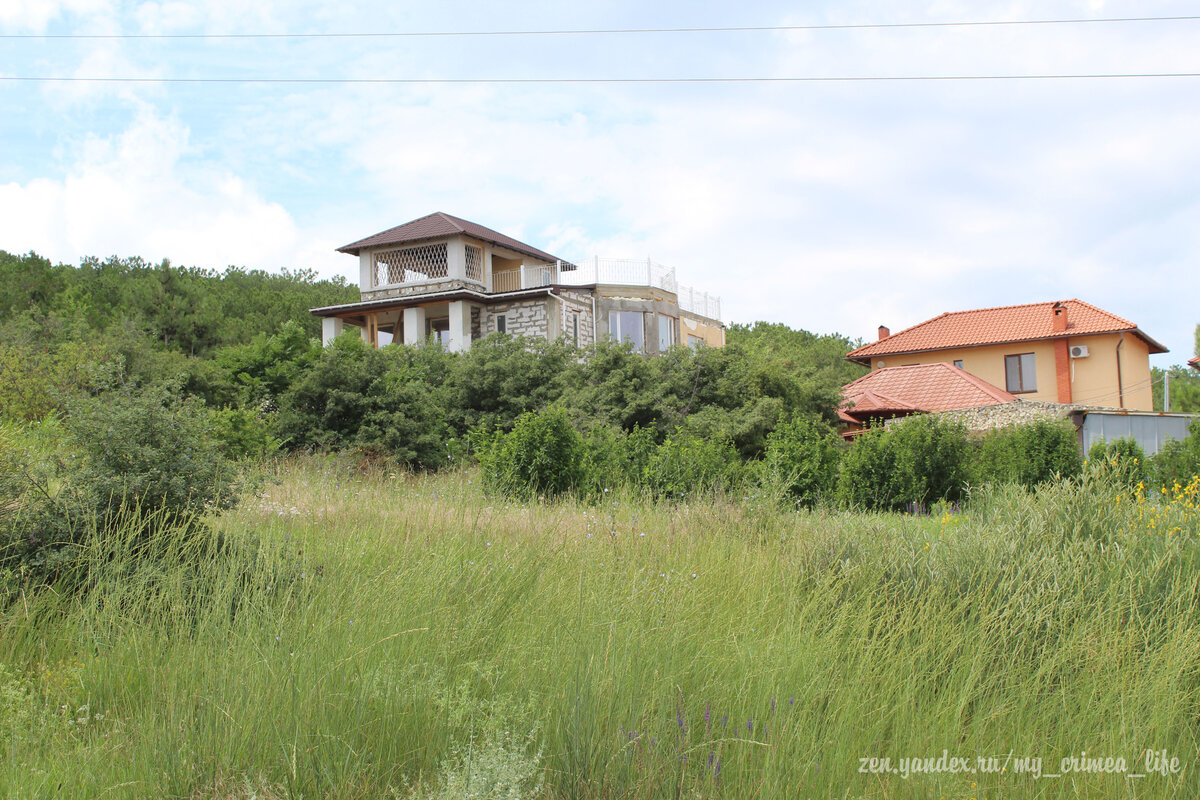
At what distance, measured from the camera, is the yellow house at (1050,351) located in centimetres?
3120

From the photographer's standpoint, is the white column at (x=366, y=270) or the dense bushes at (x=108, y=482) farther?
the white column at (x=366, y=270)

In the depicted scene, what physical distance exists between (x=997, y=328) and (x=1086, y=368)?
143 inches

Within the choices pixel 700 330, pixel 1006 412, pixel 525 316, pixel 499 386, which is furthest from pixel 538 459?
pixel 700 330

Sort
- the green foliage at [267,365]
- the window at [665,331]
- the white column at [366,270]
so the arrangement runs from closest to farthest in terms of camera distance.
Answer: the green foliage at [267,365] → the window at [665,331] → the white column at [366,270]

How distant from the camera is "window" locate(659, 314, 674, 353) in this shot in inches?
1228

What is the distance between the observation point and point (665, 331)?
104 feet

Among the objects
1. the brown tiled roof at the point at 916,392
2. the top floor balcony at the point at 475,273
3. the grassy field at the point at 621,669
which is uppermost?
the top floor balcony at the point at 475,273

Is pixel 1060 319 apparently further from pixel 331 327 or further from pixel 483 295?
pixel 331 327

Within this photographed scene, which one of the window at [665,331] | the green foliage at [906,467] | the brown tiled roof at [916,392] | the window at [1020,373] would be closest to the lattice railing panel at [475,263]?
the window at [665,331]

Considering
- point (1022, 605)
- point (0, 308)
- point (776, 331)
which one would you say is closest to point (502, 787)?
point (1022, 605)

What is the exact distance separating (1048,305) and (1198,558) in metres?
32.5

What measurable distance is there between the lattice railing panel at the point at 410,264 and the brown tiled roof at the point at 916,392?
51.9ft

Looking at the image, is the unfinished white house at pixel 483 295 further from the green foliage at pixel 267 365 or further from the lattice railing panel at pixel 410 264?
the green foliage at pixel 267 365

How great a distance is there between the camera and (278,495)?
9016mm
